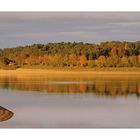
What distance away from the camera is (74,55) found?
12547mm

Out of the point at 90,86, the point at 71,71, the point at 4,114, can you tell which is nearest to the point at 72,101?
the point at 90,86

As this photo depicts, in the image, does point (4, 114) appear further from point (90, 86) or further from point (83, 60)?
point (83, 60)

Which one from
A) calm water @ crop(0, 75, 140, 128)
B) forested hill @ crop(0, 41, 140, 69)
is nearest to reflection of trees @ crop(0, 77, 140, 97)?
calm water @ crop(0, 75, 140, 128)

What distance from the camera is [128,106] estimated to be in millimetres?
12156

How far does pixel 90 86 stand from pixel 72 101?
309 mm

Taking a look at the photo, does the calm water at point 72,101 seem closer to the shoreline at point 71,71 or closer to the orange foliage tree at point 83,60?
the shoreline at point 71,71

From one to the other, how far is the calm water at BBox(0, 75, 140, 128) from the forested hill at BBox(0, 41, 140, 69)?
243 millimetres

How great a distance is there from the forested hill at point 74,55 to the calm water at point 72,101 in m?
0.24

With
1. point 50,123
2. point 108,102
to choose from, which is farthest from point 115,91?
point 50,123

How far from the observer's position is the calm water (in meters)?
12.1

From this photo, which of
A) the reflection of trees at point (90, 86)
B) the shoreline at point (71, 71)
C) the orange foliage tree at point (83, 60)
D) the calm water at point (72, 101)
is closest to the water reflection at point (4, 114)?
the calm water at point (72, 101)

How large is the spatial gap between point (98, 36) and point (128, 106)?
3.28 ft

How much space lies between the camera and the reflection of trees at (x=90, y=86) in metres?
12.2

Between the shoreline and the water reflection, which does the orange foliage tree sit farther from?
the water reflection
